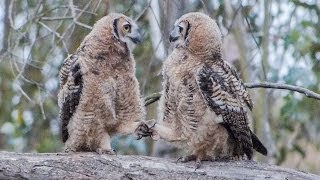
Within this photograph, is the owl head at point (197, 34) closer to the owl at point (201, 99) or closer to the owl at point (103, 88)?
the owl at point (201, 99)

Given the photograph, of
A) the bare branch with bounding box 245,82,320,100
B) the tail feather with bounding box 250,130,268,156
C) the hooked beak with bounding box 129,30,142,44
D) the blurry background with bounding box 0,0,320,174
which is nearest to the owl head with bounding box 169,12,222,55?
the hooked beak with bounding box 129,30,142,44

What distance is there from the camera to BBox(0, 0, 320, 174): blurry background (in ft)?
18.4

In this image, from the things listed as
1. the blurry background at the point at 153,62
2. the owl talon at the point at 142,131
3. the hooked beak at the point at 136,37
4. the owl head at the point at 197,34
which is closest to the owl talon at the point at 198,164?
the owl talon at the point at 142,131

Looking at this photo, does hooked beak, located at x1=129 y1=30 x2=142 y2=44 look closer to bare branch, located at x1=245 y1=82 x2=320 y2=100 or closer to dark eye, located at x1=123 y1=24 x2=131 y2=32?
dark eye, located at x1=123 y1=24 x2=131 y2=32

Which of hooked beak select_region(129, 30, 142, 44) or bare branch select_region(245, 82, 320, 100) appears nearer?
hooked beak select_region(129, 30, 142, 44)

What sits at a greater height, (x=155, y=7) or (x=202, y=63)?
(x=155, y=7)

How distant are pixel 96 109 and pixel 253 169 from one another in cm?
89

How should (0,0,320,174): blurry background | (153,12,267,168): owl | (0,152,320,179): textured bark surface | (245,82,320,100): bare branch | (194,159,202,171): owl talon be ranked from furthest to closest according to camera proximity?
(0,0,320,174): blurry background
(245,82,320,100): bare branch
(153,12,267,168): owl
(194,159,202,171): owl talon
(0,152,320,179): textured bark surface

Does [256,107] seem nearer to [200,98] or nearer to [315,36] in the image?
[315,36]

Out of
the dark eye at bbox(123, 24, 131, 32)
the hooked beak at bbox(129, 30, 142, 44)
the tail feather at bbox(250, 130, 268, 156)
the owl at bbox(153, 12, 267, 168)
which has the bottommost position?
the tail feather at bbox(250, 130, 268, 156)

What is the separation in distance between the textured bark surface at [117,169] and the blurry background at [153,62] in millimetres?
1516

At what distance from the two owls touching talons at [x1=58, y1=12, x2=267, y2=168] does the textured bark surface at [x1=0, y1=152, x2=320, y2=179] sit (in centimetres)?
18

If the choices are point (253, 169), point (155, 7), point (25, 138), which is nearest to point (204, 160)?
point (253, 169)

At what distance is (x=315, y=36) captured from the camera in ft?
21.5
